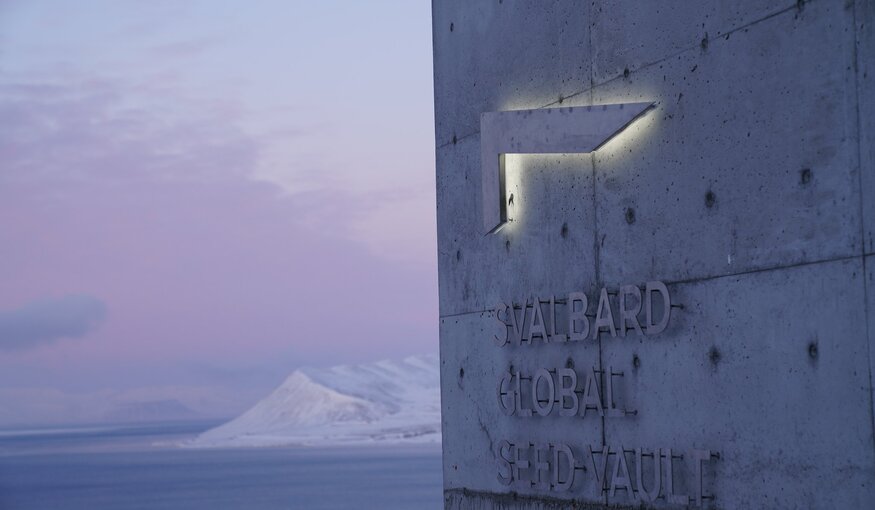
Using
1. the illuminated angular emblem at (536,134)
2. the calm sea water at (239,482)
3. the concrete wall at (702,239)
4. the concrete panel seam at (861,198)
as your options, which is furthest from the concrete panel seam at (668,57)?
the calm sea water at (239,482)

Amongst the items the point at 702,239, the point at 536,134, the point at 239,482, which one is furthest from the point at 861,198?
the point at 239,482

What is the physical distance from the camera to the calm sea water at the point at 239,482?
4562 cm

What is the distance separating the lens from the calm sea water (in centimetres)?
4562

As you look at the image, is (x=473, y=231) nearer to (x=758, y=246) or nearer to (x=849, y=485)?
(x=758, y=246)

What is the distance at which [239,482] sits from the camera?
58.2 meters

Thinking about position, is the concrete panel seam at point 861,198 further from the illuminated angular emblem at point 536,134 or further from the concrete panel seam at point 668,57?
the illuminated angular emblem at point 536,134

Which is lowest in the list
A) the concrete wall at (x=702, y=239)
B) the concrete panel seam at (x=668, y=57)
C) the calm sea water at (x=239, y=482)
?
the calm sea water at (x=239, y=482)

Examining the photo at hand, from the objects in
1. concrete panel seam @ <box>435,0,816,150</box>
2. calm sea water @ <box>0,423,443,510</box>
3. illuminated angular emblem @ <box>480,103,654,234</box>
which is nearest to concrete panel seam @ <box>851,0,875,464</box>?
concrete panel seam @ <box>435,0,816,150</box>

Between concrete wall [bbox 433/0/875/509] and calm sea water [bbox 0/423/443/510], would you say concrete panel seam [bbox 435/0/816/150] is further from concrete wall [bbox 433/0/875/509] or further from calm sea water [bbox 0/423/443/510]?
calm sea water [bbox 0/423/443/510]

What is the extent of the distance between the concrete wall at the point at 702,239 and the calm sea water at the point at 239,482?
32.6m

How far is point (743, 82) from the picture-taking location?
6.07 meters

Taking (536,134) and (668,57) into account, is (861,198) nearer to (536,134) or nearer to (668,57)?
(668,57)

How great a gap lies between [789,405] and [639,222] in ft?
4.63

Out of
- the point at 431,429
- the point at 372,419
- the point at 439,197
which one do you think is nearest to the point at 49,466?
the point at 431,429
